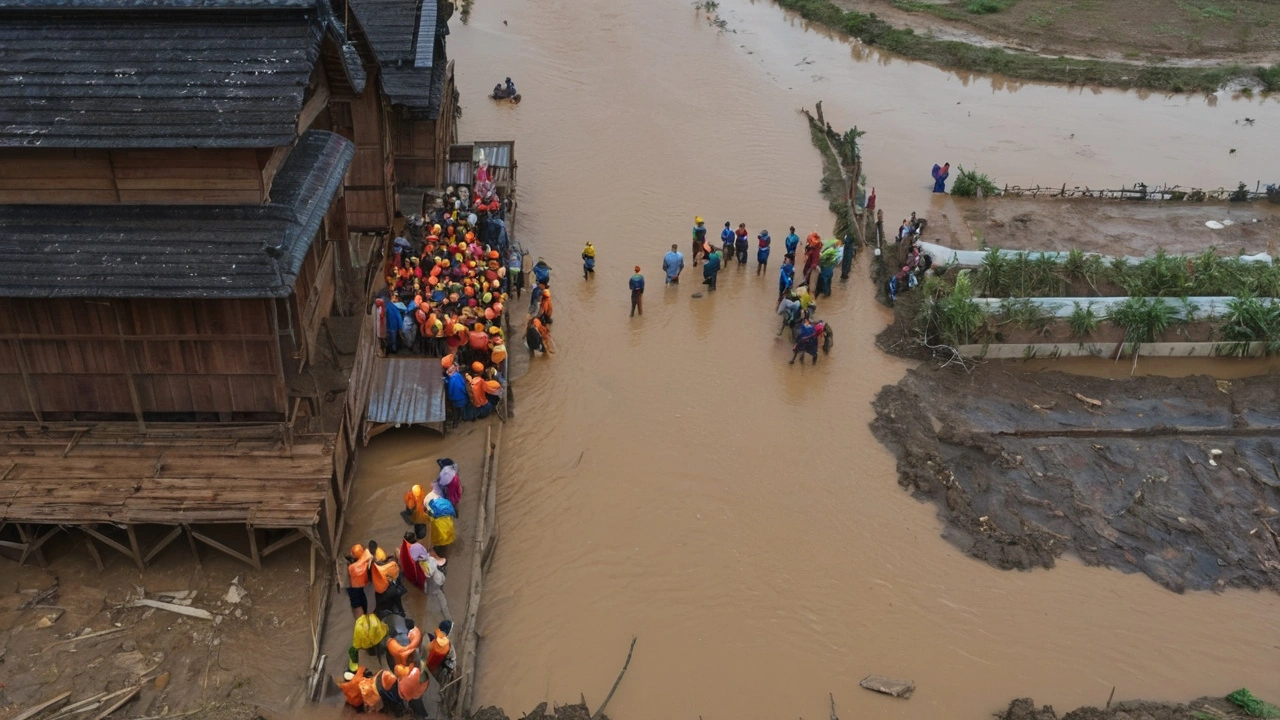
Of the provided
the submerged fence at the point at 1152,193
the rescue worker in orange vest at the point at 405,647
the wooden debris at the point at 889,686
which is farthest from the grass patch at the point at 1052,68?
the rescue worker in orange vest at the point at 405,647

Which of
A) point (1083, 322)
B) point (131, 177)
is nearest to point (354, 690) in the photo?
point (131, 177)

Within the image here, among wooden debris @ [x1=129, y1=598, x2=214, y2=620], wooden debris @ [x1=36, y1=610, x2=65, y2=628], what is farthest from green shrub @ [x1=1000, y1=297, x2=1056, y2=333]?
wooden debris @ [x1=36, y1=610, x2=65, y2=628]

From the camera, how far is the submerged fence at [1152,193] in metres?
25.5

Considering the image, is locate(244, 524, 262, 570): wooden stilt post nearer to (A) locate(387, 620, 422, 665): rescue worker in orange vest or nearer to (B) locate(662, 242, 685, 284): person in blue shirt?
(A) locate(387, 620, 422, 665): rescue worker in orange vest

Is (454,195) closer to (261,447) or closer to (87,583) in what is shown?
(261,447)

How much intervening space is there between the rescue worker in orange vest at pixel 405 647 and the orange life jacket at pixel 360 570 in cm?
89

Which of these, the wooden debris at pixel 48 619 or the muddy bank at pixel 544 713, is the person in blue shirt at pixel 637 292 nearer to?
the muddy bank at pixel 544 713

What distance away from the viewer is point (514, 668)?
37.9ft

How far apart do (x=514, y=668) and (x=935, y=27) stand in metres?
37.7

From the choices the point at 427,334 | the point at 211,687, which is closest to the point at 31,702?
the point at 211,687

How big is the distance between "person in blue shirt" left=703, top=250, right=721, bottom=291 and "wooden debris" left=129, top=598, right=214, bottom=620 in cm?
1200

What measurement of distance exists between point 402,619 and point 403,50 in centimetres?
1301

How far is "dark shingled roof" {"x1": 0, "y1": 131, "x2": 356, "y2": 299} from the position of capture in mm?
10539

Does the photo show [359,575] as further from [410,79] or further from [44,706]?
[410,79]
